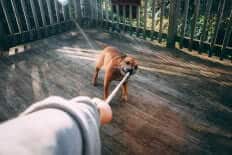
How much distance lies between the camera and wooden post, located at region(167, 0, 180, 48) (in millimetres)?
4467

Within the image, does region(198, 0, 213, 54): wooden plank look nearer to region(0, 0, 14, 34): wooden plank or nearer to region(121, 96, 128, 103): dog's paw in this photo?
region(121, 96, 128, 103): dog's paw

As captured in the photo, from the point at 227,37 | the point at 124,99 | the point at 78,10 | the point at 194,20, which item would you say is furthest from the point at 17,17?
the point at 227,37

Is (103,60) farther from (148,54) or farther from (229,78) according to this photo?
(229,78)

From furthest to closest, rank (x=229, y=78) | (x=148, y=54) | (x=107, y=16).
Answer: (x=107, y=16) < (x=148, y=54) < (x=229, y=78)

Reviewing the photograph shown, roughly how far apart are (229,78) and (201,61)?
26.9 inches

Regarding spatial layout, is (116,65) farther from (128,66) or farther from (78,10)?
(78,10)

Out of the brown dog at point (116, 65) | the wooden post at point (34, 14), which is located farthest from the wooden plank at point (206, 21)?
the wooden post at point (34, 14)

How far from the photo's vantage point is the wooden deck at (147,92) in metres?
2.47

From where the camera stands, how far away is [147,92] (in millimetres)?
3301

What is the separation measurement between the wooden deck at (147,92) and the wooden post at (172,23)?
251 millimetres

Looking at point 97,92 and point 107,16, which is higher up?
point 107,16

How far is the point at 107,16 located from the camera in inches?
224

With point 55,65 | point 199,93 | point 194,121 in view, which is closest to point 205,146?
point 194,121

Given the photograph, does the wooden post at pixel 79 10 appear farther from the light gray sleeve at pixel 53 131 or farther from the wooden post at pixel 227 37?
the light gray sleeve at pixel 53 131
